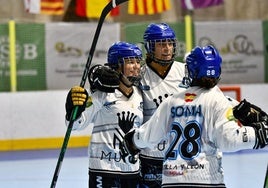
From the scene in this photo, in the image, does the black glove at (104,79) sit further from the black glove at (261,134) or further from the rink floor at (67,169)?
the rink floor at (67,169)

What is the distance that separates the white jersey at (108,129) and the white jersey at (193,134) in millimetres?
689

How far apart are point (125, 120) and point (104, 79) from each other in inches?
10.5

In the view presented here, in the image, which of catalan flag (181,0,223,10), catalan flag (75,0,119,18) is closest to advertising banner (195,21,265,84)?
catalan flag (181,0,223,10)

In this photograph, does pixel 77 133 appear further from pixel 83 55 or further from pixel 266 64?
pixel 266 64

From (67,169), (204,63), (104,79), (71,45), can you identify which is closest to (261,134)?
(204,63)

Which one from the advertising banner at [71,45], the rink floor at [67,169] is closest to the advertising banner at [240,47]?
the advertising banner at [71,45]

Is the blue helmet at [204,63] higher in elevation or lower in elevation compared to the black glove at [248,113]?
higher

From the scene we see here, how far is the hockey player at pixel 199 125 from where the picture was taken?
2953mm

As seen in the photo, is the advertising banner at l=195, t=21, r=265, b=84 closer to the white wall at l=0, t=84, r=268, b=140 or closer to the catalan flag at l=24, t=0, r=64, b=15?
the catalan flag at l=24, t=0, r=64, b=15

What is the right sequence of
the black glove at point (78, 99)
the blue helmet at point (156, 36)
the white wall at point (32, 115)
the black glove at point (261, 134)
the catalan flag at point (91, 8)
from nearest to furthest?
the black glove at point (261, 134) → the black glove at point (78, 99) → the blue helmet at point (156, 36) → the white wall at point (32, 115) → the catalan flag at point (91, 8)

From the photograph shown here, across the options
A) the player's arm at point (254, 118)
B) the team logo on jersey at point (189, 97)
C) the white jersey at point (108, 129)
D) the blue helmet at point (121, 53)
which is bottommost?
the white jersey at point (108, 129)

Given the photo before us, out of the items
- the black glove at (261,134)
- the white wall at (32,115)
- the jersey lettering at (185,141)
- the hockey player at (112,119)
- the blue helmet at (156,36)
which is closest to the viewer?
the black glove at (261,134)

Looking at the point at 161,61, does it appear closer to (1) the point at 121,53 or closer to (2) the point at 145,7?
(1) the point at 121,53

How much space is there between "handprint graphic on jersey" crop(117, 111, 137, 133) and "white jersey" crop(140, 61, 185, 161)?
213mm
